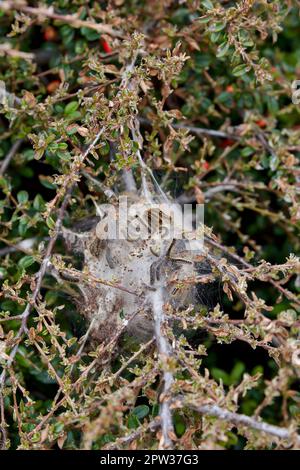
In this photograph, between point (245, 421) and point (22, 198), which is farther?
point (22, 198)

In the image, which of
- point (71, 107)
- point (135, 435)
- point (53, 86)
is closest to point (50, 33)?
point (53, 86)

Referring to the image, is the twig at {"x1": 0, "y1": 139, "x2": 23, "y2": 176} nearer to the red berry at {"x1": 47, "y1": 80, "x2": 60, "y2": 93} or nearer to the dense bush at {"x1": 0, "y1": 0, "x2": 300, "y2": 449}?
the dense bush at {"x1": 0, "y1": 0, "x2": 300, "y2": 449}

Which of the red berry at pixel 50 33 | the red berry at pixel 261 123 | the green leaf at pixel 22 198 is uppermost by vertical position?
the red berry at pixel 50 33

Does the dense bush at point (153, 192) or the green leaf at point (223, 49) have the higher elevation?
the green leaf at point (223, 49)

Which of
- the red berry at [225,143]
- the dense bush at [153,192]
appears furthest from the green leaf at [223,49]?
the red berry at [225,143]

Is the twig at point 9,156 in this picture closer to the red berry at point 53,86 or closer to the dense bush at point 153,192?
the dense bush at point 153,192

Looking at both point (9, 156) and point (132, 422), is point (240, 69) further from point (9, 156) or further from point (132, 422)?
point (132, 422)

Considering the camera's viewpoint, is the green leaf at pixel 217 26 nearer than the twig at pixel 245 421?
No

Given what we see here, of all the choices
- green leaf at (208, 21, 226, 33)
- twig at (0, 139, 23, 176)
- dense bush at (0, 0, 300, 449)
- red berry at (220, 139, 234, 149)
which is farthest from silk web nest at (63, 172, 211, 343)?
red berry at (220, 139, 234, 149)
